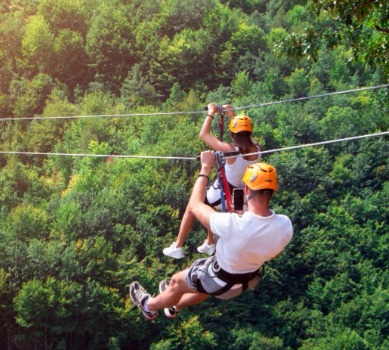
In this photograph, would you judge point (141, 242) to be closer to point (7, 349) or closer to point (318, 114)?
point (7, 349)

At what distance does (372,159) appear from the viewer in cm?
5088

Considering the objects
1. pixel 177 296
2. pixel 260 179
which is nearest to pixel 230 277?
pixel 177 296

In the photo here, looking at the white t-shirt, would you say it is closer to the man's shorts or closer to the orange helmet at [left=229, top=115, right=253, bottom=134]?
the man's shorts

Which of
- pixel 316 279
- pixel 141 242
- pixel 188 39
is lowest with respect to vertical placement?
pixel 316 279

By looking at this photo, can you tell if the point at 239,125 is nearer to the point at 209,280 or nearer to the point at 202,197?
the point at 202,197

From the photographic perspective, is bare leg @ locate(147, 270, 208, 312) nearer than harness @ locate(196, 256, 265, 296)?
No

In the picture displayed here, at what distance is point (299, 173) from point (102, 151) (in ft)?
35.8

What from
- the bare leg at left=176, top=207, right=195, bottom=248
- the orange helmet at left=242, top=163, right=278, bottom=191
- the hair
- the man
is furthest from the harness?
the hair

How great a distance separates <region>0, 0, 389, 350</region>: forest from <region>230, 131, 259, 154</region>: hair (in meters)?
12.8

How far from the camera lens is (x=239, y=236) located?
5.82 m

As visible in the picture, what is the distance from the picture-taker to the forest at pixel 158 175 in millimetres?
34875

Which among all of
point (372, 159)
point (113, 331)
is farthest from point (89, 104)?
point (113, 331)

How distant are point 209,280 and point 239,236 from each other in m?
0.66

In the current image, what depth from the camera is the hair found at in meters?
6.97
